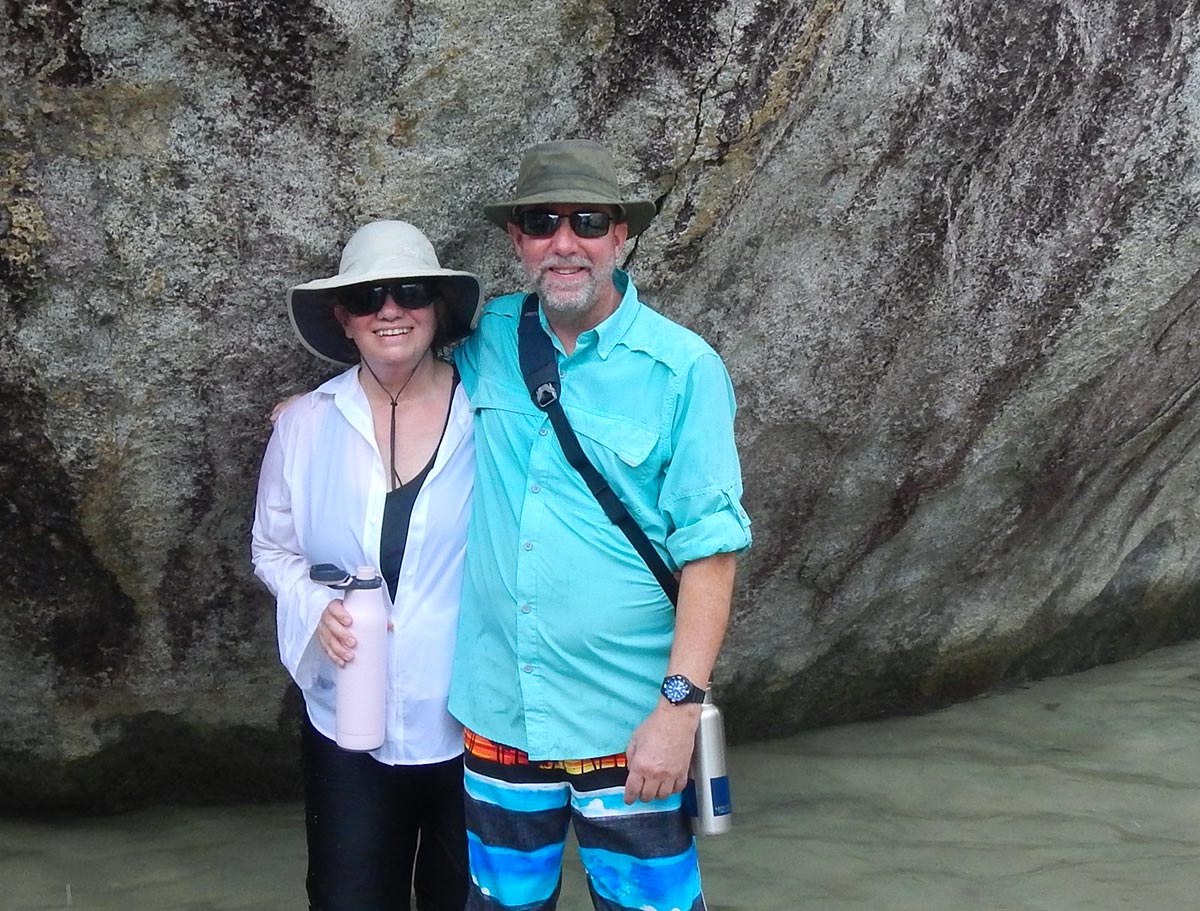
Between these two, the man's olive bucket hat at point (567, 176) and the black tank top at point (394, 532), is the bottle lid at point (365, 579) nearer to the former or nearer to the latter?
the black tank top at point (394, 532)

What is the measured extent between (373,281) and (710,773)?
1181mm

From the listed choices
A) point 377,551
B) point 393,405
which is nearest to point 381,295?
point 393,405

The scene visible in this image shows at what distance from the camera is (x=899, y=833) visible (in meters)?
3.97

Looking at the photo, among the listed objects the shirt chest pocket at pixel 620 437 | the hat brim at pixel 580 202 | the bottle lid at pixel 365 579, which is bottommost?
the bottle lid at pixel 365 579

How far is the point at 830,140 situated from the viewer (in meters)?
3.23

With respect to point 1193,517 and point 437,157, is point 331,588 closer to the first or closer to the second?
point 437,157

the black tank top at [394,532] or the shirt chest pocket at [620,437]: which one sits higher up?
the shirt chest pocket at [620,437]

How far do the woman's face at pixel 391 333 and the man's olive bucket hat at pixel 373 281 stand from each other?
7cm

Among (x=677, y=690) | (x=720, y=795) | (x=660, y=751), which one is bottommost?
(x=720, y=795)

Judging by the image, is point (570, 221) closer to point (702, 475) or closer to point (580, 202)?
point (580, 202)

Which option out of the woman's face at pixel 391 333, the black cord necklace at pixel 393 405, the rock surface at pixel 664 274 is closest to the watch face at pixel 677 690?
the black cord necklace at pixel 393 405

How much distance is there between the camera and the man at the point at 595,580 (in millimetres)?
2402

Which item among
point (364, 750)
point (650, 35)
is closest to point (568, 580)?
point (364, 750)

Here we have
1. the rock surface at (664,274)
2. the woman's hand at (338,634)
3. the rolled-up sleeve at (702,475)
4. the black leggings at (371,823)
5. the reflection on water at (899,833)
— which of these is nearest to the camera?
the rolled-up sleeve at (702,475)
